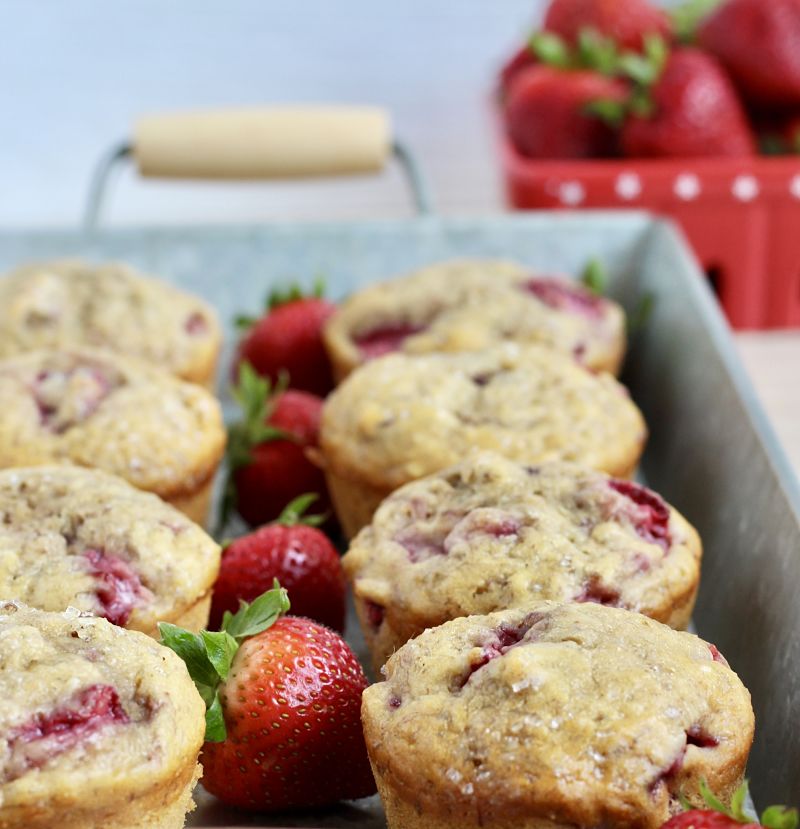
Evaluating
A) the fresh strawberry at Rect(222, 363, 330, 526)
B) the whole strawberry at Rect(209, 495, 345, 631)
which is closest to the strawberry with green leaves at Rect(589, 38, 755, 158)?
the fresh strawberry at Rect(222, 363, 330, 526)

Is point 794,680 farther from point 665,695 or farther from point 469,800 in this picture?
point 469,800

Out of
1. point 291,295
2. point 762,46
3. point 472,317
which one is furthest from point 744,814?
point 762,46

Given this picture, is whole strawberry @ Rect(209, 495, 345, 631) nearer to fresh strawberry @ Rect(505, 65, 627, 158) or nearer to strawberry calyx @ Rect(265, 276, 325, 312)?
strawberry calyx @ Rect(265, 276, 325, 312)

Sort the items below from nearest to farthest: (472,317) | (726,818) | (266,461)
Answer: (726,818), (266,461), (472,317)

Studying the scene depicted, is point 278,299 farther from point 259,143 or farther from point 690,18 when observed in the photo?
point 690,18

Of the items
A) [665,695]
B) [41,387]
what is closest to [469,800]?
[665,695]

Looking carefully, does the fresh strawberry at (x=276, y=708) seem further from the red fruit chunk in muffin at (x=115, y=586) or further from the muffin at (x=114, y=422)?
the muffin at (x=114, y=422)

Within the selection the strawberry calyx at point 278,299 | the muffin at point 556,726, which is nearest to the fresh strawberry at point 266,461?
the strawberry calyx at point 278,299


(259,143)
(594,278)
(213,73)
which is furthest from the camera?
(213,73)
